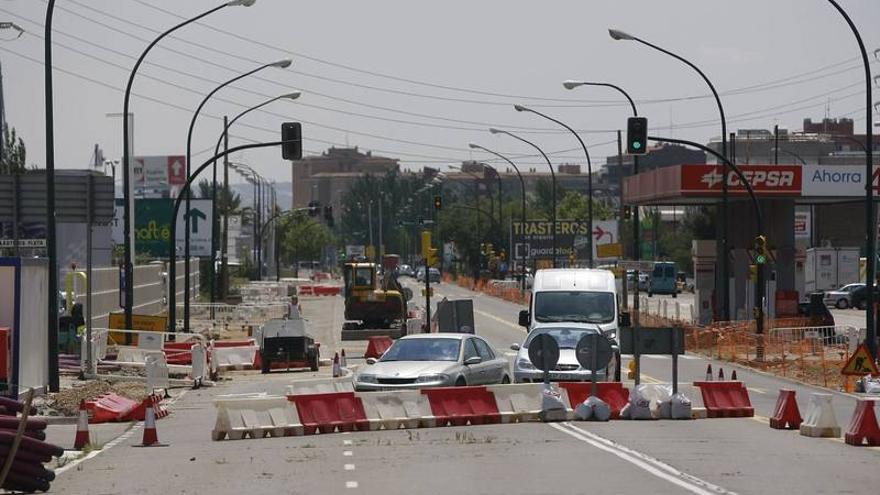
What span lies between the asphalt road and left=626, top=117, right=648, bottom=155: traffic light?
15.9 m

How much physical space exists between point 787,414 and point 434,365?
6.39m

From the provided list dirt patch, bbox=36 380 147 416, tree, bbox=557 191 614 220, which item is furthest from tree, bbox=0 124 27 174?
tree, bbox=557 191 614 220

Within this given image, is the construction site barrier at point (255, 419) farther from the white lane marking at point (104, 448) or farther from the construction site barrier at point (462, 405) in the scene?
the construction site barrier at point (462, 405)

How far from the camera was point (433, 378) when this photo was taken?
85.7ft

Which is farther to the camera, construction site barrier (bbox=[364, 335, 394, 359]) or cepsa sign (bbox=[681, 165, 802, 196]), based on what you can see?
cepsa sign (bbox=[681, 165, 802, 196])

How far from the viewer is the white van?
35.2 meters

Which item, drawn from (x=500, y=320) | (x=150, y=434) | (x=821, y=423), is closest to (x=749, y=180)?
(x=500, y=320)

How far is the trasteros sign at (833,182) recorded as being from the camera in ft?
191

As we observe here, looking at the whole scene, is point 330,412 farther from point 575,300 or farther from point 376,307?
point 376,307

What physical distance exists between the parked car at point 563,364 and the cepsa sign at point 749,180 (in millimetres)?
27690

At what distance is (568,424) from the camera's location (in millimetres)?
23672

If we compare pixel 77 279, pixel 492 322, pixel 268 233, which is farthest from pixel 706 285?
pixel 268 233

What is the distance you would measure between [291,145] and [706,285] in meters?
25.8

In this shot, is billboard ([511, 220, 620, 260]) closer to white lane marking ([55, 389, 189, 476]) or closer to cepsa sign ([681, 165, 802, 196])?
cepsa sign ([681, 165, 802, 196])
